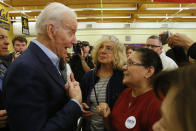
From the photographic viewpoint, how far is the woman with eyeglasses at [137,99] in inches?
49.6

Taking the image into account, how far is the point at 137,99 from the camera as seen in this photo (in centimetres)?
140

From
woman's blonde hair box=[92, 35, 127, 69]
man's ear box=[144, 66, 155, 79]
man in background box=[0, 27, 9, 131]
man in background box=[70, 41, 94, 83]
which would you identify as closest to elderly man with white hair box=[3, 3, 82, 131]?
man in background box=[0, 27, 9, 131]

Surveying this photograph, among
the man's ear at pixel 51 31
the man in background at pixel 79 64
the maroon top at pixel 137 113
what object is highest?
the man's ear at pixel 51 31

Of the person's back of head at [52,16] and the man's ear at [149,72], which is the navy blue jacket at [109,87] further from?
the person's back of head at [52,16]

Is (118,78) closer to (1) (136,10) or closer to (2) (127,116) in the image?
(2) (127,116)

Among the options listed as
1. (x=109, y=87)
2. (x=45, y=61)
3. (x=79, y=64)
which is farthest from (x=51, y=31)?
(x=79, y=64)

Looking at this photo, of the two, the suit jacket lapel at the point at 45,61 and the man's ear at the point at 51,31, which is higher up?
the man's ear at the point at 51,31

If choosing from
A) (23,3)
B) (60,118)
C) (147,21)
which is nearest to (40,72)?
(60,118)

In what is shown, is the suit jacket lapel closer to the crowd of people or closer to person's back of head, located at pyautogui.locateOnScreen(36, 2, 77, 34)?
the crowd of people

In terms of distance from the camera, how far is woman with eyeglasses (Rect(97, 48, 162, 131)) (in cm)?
126

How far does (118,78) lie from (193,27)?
10.8 meters

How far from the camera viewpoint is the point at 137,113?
1.29 metres

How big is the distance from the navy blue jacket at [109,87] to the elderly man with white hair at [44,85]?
0.84 m

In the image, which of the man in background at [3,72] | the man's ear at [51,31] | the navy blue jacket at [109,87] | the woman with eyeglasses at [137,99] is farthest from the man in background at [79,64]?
the man's ear at [51,31]
